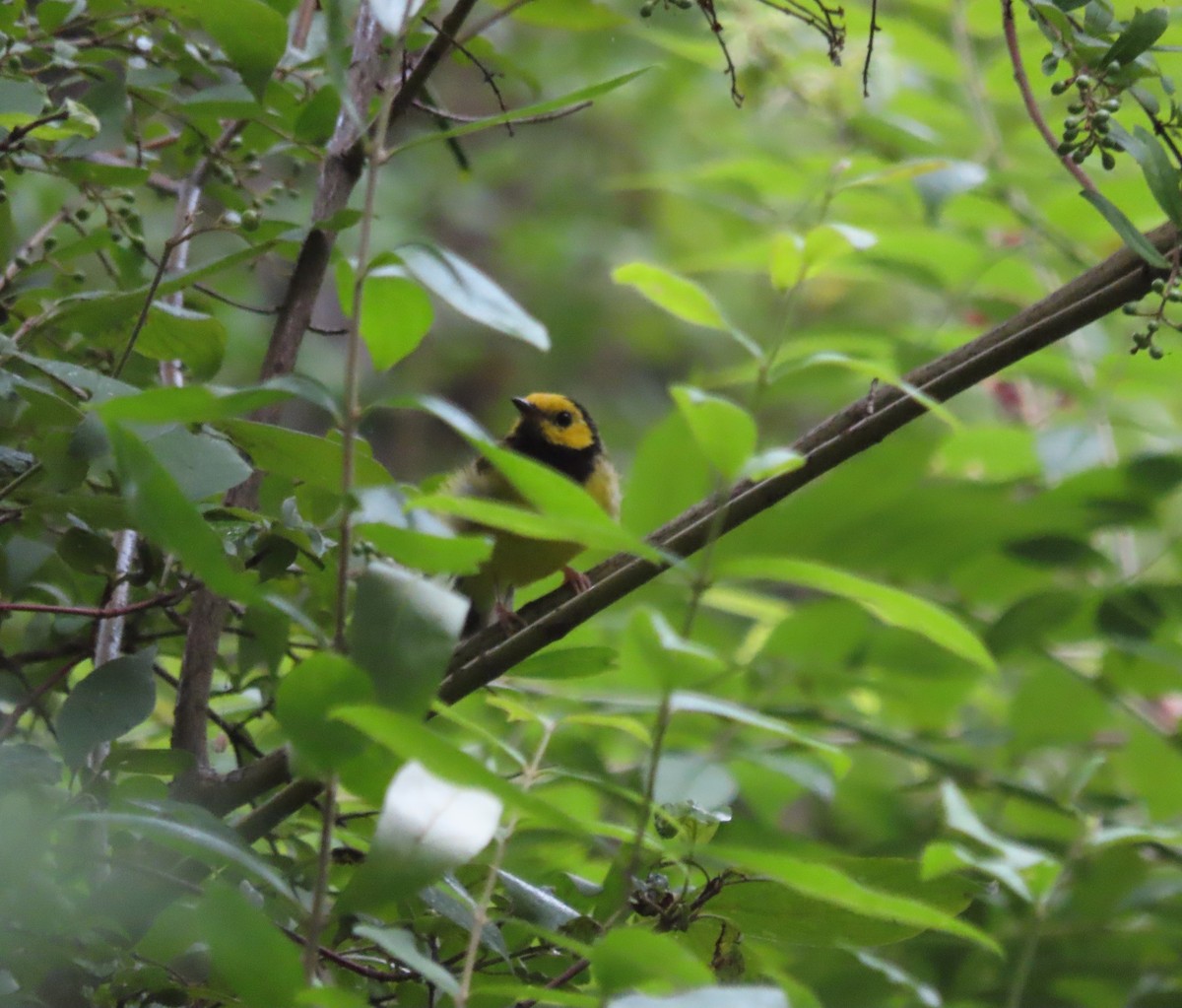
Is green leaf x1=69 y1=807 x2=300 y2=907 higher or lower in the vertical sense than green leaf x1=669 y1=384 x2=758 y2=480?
lower

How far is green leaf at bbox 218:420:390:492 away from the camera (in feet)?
3.67

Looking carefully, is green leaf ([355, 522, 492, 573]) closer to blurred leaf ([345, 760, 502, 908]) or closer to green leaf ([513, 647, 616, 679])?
blurred leaf ([345, 760, 502, 908])

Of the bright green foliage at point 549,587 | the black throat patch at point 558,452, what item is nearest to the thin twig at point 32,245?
the bright green foliage at point 549,587

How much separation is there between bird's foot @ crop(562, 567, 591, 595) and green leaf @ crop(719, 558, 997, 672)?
1051 millimetres

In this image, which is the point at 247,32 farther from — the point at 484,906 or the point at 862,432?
the point at 484,906

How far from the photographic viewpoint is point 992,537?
2465 mm

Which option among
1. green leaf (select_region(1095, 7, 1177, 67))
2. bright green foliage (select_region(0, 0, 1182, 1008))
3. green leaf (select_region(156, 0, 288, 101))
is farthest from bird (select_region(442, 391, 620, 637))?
green leaf (select_region(1095, 7, 1177, 67))

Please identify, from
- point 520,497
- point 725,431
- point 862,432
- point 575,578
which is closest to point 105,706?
point 725,431

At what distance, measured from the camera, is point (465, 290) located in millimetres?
918

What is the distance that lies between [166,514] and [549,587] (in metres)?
1.84

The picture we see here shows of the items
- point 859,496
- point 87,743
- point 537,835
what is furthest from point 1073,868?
point 87,743

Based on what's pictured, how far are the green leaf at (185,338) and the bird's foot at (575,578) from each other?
780 mm

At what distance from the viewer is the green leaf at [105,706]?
1.11m

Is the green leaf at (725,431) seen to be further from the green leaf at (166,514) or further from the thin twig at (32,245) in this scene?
the thin twig at (32,245)
